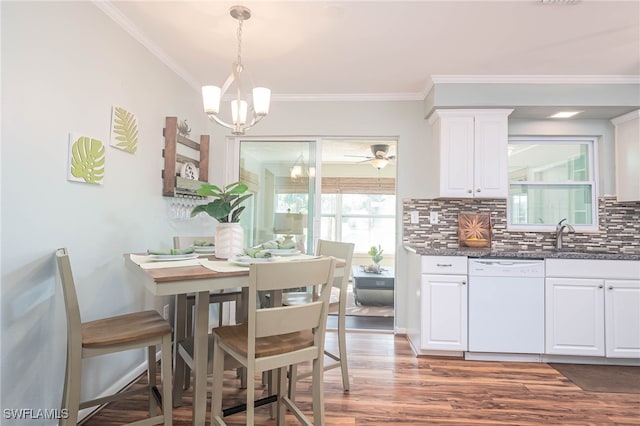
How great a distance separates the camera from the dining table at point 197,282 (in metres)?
1.29

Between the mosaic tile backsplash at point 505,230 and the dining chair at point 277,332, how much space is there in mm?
1998

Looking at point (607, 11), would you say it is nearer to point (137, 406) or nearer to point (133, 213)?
point (133, 213)

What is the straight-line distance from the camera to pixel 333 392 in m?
2.15

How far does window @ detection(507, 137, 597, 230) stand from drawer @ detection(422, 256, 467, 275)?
951mm

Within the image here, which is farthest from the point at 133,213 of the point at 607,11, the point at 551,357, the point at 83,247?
the point at 551,357

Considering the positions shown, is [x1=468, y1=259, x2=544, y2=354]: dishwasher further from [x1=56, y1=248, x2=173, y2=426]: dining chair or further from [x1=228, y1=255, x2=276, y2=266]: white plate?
[x1=56, y1=248, x2=173, y2=426]: dining chair

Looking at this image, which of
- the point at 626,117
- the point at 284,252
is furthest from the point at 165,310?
the point at 626,117

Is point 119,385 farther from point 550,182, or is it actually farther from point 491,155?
point 550,182

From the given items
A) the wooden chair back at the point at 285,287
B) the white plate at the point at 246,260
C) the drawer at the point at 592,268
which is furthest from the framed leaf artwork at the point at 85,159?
the drawer at the point at 592,268

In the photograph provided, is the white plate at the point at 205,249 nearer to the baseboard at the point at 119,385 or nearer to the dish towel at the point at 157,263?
the dish towel at the point at 157,263

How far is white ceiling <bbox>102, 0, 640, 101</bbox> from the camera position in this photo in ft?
6.34

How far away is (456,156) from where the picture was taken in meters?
2.93

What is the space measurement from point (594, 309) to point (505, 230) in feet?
3.05

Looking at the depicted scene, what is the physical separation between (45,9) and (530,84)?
3.36 metres
